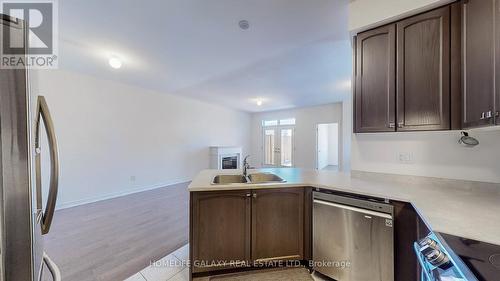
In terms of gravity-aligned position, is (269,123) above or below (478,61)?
above

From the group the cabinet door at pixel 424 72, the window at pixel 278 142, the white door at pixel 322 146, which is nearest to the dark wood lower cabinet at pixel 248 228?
the cabinet door at pixel 424 72

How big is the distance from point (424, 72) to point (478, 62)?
1.27ft

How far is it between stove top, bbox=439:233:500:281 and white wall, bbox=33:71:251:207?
13.5ft

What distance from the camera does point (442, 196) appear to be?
1.52 m

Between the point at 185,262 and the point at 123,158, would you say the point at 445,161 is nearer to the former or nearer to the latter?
the point at 185,262

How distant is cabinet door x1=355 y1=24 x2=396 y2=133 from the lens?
1833 mm

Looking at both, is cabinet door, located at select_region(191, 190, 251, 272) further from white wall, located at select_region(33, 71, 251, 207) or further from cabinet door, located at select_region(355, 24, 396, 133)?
white wall, located at select_region(33, 71, 251, 207)

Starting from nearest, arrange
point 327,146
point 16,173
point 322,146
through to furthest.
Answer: point 16,173, point 322,146, point 327,146

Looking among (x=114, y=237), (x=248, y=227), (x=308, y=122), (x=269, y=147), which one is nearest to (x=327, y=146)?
(x=308, y=122)

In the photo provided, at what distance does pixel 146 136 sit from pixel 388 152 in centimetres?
509

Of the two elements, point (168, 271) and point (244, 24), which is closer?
point (168, 271)

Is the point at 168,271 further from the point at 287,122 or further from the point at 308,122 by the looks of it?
the point at 287,122

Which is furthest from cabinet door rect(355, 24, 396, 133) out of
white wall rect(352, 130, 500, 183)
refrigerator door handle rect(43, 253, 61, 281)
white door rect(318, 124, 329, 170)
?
white door rect(318, 124, 329, 170)

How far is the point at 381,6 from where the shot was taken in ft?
6.12
